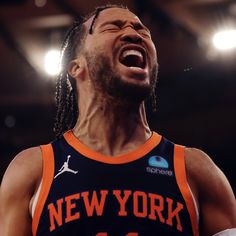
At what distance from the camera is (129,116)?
1912 millimetres

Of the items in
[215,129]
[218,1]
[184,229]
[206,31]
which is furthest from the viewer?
[215,129]

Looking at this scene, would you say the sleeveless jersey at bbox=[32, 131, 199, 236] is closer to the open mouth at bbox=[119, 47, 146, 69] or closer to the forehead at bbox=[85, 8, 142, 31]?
the open mouth at bbox=[119, 47, 146, 69]

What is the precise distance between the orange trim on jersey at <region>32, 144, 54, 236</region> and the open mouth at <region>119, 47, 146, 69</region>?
0.42m

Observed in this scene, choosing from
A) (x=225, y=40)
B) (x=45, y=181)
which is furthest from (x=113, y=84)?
(x=225, y=40)

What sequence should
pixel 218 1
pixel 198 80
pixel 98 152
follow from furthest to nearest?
pixel 198 80 < pixel 218 1 < pixel 98 152

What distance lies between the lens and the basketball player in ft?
5.24

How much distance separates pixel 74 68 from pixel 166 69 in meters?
4.00

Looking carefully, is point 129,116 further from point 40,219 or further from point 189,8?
point 189,8

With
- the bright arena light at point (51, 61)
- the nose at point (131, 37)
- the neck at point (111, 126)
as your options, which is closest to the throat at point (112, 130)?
the neck at point (111, 126)

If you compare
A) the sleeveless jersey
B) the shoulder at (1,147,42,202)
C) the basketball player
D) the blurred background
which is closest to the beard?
the basketball player

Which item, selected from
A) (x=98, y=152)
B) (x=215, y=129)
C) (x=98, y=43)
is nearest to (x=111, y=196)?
(x=98, y=152)

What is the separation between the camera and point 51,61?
17.9 ft

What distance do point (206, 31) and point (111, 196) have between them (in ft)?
12.8

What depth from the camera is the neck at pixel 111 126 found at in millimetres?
1828
